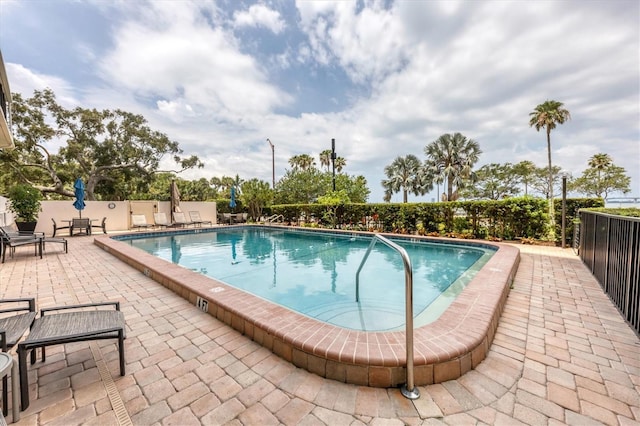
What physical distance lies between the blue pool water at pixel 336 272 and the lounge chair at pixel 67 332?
2541 mm

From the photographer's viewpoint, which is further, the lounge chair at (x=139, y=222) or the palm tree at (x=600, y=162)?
the palm tree at (x=600, y=162)

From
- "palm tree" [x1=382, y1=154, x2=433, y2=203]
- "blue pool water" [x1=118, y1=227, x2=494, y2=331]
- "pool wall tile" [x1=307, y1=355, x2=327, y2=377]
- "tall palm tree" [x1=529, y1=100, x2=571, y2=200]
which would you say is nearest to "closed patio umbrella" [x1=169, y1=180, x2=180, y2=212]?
"blue pool water" [x1=118, y1=227, x2=494, y2=331]

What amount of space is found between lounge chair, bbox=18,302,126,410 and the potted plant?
10.7m

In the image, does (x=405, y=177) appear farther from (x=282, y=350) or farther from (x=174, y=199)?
(x=282, y=350)

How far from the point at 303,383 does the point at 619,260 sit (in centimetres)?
437

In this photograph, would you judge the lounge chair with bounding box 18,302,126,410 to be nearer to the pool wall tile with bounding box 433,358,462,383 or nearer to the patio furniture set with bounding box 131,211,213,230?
the pool wall tile with bounding box 433,358,462,383

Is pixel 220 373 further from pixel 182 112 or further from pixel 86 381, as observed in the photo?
pixel 182 112

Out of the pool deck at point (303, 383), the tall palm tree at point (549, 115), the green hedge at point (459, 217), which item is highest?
the tall palm tree at point (549, 115)

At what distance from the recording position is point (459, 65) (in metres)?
8.80

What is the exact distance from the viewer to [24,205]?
9.24 meters

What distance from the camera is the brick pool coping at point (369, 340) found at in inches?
78.6

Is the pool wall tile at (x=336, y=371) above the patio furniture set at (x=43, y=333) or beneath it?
beneath

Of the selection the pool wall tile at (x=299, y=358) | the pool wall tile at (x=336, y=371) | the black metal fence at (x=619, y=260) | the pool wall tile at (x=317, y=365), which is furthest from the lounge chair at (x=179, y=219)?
the black metal fence at (x=619, y=260)

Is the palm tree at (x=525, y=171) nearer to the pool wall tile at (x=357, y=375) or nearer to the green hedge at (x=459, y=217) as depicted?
the green hedge at (x=459, y=217)
